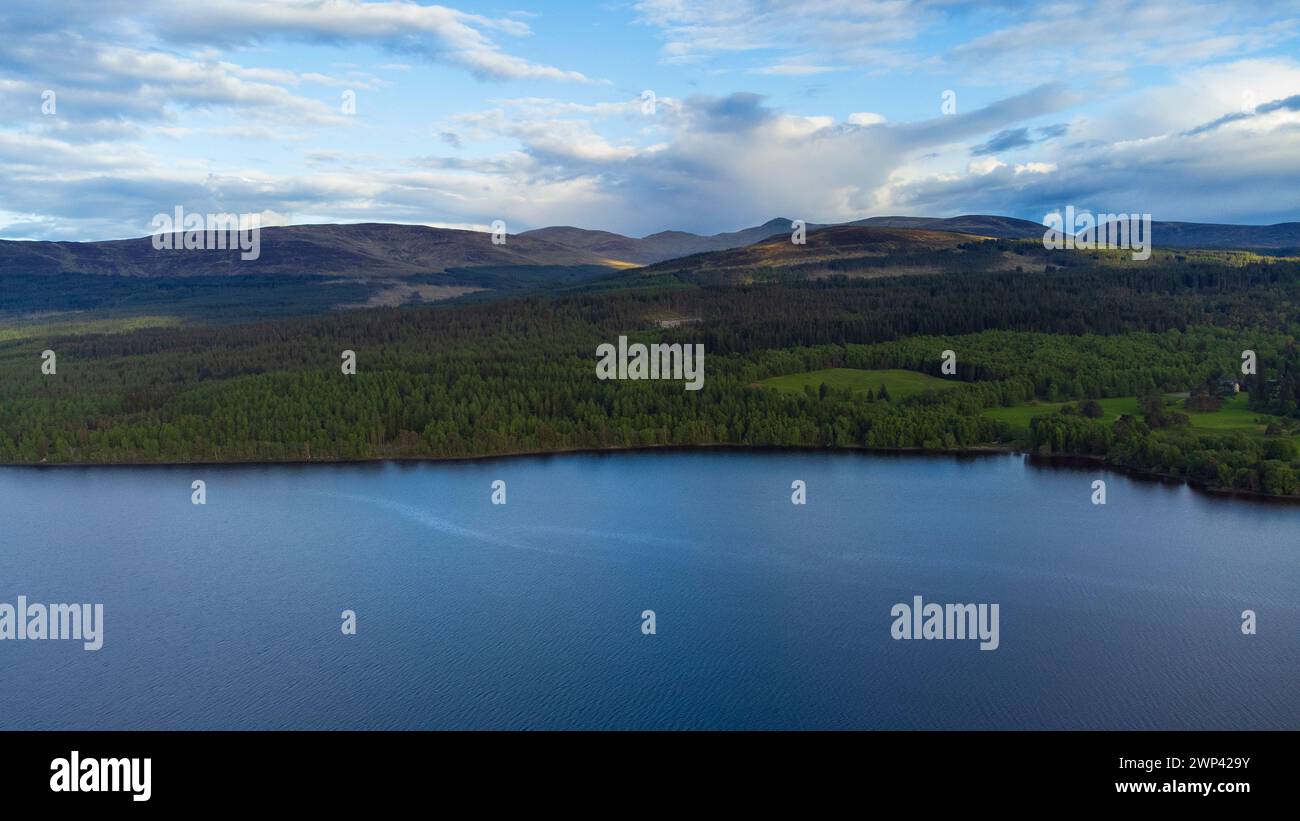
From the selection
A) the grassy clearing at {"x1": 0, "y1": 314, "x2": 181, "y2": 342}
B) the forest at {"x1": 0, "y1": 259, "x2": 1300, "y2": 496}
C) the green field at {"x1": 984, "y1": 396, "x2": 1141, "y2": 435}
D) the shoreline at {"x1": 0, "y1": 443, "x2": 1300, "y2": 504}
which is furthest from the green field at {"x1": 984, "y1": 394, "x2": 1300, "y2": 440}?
the grassy clearing at {"x1": 0, "y1": 314, "x2": 181, "y2": 342}

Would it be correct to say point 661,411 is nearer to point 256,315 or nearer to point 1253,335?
point 1253,335

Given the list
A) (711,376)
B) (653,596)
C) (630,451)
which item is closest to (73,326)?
(711,376)

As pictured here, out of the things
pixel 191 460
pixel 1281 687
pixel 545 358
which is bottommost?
pixel 1281 687

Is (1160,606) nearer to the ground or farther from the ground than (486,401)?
nearer to the ground

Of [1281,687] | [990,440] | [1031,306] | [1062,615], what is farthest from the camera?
[1031,306]

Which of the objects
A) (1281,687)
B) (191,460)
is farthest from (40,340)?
(1281,687)

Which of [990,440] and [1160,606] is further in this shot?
[990,440]

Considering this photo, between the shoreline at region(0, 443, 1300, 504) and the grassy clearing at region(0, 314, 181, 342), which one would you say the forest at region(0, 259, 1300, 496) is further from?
the grassy clearing at region(0, 314, 181, 342)
